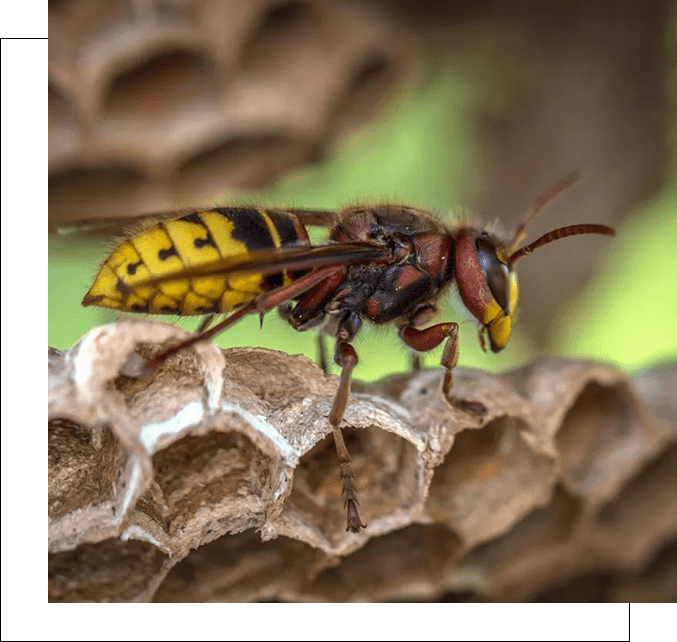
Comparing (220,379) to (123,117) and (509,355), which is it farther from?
(509,355)

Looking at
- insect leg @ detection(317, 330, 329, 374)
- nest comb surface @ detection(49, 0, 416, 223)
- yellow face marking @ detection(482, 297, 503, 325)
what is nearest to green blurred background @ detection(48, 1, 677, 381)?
nest comb surface @ detection(49, 0, 416, 223)

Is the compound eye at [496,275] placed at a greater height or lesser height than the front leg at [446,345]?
greater

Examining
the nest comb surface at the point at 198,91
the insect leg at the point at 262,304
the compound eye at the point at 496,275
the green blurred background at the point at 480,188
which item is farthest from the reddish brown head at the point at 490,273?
the nest comb surface at the point at 198,91

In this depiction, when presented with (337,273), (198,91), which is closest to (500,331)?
(337,273)

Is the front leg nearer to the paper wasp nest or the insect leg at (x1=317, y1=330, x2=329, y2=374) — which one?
the paper wasp nest

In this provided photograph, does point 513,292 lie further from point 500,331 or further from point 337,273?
point 337,273

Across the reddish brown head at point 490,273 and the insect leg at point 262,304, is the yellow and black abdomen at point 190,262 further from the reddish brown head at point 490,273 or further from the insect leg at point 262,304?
the reddish brown head at point 490,273
